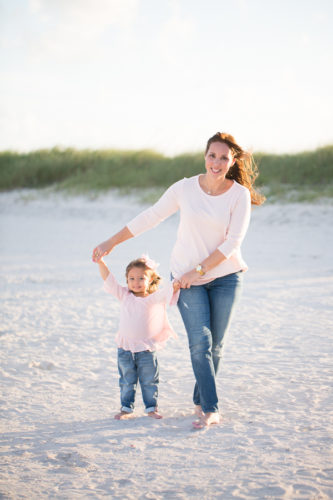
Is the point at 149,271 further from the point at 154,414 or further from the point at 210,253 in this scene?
the point at 154,414

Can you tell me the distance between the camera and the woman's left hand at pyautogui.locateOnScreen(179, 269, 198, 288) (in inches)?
123

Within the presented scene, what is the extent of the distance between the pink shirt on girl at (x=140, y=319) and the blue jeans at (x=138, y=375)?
2.3 inches

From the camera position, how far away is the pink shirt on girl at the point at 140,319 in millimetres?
3438

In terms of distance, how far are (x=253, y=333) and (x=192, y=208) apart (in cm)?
254

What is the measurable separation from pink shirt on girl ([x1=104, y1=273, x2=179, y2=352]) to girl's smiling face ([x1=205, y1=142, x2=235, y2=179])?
79 centimetres

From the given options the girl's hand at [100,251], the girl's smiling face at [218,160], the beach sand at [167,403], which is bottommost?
the beach sand at [167,403]

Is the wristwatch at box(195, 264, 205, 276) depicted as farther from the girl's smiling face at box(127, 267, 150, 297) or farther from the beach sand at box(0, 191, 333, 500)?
the beach sand at box(0, 191, 333, 500)

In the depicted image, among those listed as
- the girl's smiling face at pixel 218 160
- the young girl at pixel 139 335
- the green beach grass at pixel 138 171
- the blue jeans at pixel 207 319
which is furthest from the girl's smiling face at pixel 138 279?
the green beach grass at pixel 138 171

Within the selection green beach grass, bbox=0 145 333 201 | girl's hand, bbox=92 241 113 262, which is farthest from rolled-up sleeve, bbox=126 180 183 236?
green beach grass, bbox=0 145 333 201

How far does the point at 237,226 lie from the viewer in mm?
3166

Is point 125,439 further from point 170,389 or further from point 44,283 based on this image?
point 44,283

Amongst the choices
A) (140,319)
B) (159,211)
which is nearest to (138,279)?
(140,319)

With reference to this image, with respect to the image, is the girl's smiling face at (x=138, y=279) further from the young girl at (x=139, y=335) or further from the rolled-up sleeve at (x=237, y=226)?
the rolled-up sleeve at (x=237, y=226)

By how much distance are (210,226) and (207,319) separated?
54 centimetres
